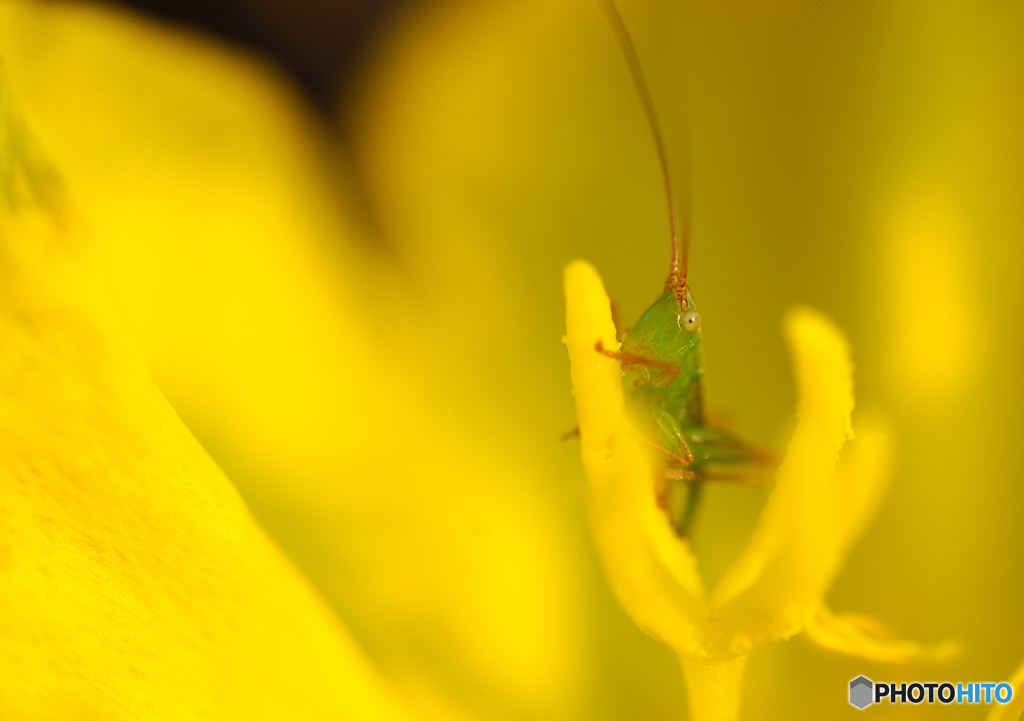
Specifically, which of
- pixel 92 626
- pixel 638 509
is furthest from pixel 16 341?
pixel 638 509

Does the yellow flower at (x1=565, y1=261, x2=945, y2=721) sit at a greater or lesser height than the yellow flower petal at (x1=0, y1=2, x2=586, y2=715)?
lesser

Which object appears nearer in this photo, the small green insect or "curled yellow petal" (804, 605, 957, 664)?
"curled yellow petal" (804, 605, 957, 664)

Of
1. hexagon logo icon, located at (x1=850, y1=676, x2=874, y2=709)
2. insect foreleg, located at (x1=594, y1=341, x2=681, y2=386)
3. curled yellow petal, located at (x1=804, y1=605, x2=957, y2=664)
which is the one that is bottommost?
→ curled yellow petal, located at (x1=804, y1=605, x2=957, y2=664)

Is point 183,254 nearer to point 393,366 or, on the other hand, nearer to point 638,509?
point 393,366

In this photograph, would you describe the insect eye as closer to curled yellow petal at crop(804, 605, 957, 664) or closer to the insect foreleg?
the insect foreleg

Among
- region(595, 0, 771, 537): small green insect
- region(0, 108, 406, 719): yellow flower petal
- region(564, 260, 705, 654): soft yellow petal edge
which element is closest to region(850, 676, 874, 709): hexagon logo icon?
region(595, 0, 771, 537): small green insect

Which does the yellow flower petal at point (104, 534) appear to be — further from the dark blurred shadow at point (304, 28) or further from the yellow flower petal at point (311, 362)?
the dark blurred shadow at point (304, 28)

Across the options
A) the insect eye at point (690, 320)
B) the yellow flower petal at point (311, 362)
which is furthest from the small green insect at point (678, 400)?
the yellow flower petal at point (311, 362)
